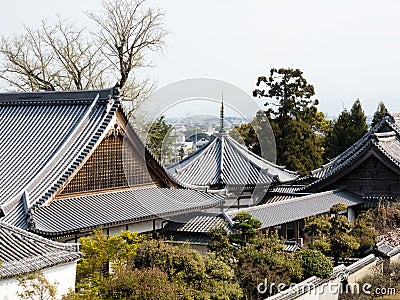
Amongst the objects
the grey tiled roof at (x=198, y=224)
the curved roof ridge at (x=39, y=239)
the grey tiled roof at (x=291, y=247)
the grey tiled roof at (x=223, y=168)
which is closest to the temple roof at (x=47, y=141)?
the grey tiled roof at (x=198, y=224)

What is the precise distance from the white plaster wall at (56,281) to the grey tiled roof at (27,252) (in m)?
0.20

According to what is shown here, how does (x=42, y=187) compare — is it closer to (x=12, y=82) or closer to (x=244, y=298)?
(x=244, y=298)

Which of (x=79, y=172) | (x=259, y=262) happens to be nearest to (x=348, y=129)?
(x=79, y=172)

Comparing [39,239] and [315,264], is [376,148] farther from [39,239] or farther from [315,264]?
[39,239]

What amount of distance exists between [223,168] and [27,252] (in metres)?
15.6

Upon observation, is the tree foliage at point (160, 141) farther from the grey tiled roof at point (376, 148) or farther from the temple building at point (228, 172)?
the grey tiled roof at point (376, 148)

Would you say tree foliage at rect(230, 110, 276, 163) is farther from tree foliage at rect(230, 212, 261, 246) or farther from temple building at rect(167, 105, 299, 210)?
tree foliage at rect(230, 212, 261, 246)

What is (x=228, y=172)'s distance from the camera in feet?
95.3

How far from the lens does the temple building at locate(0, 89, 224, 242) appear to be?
18172 millimetres

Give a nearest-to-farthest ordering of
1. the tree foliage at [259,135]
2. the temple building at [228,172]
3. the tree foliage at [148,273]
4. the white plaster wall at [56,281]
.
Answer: the tree foliage at [148,273] < the white plaster wall at [56,281] < the temple building at [228,172] < the tree foliage at [259,135]

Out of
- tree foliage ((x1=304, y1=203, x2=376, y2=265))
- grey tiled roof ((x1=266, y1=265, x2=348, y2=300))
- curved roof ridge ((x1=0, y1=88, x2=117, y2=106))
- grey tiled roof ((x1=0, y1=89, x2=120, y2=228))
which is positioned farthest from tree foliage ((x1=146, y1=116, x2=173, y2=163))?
grey tiled roof ((x1=266, y1=265, x2=348, y2=300))

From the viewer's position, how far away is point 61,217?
58.9ft

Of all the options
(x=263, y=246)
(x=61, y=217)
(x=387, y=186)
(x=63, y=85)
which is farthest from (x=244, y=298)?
(x=63, y=85)

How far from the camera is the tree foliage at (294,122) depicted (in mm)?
42625
